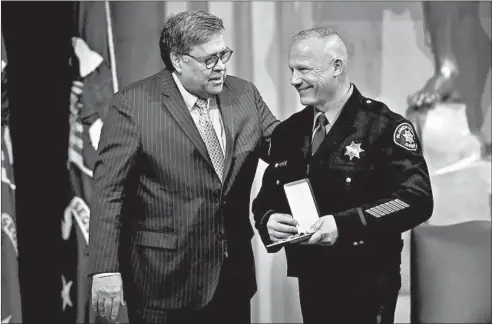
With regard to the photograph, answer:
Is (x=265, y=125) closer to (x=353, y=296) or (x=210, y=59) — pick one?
(x=210, y=59)

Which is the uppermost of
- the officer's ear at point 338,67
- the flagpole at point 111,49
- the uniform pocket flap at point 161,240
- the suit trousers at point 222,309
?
the flagpole at point 111,49

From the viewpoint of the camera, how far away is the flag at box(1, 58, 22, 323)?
2.44m

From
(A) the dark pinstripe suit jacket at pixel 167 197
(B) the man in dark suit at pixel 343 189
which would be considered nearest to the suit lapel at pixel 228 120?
(A) the dark pinstripe suit jacket at pixel 167 197

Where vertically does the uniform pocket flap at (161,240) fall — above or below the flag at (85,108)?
below

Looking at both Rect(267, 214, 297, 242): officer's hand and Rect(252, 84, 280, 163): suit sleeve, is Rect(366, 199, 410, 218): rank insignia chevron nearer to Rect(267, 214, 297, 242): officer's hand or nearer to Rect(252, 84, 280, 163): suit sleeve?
Rect(267, 214, 297, 242): officer's hand

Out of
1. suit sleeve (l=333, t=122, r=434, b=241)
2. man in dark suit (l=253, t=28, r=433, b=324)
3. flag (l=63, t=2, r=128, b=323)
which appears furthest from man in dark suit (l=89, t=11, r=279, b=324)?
flag (l=63, t=2, r=128, b=323)

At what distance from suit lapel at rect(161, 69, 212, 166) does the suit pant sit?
41 cm

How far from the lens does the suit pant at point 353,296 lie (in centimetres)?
172

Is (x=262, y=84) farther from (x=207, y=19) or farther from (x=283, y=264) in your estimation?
(x=207, y=19)

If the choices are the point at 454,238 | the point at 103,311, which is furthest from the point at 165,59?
the point at 454,238

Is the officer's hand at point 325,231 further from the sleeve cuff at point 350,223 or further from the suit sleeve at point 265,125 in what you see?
the suit sleeve at point 265,125

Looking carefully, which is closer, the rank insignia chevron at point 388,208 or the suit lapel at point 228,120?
the rank insignia chevron at point 388,208

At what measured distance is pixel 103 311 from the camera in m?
1.75

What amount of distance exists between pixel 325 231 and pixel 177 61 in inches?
21.8
